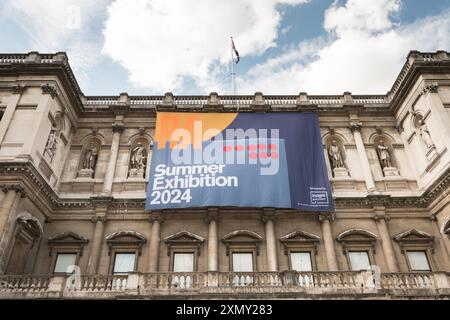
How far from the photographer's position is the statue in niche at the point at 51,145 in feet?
61.1

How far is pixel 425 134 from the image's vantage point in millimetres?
19500

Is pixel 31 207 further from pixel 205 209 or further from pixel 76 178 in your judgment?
pixel 205 209

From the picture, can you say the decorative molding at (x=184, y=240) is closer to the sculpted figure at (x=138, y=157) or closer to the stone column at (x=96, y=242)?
the stone column at (x=96, y=242)

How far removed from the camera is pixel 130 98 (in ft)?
76.4

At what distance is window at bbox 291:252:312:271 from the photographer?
17.8 m

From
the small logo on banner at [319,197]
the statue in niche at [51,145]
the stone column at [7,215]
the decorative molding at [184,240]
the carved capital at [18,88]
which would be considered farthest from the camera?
the carved capital at [18,88]

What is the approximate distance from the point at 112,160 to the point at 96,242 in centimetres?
503

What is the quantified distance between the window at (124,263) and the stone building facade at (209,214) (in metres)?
0.05

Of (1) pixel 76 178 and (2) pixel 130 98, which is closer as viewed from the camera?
(1) pixel 76 178

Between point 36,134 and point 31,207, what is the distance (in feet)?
11.9


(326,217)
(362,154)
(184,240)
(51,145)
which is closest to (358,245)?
(326,217)

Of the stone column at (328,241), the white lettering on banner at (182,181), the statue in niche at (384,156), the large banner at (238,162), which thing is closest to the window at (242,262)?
the large banner at (238,162)
